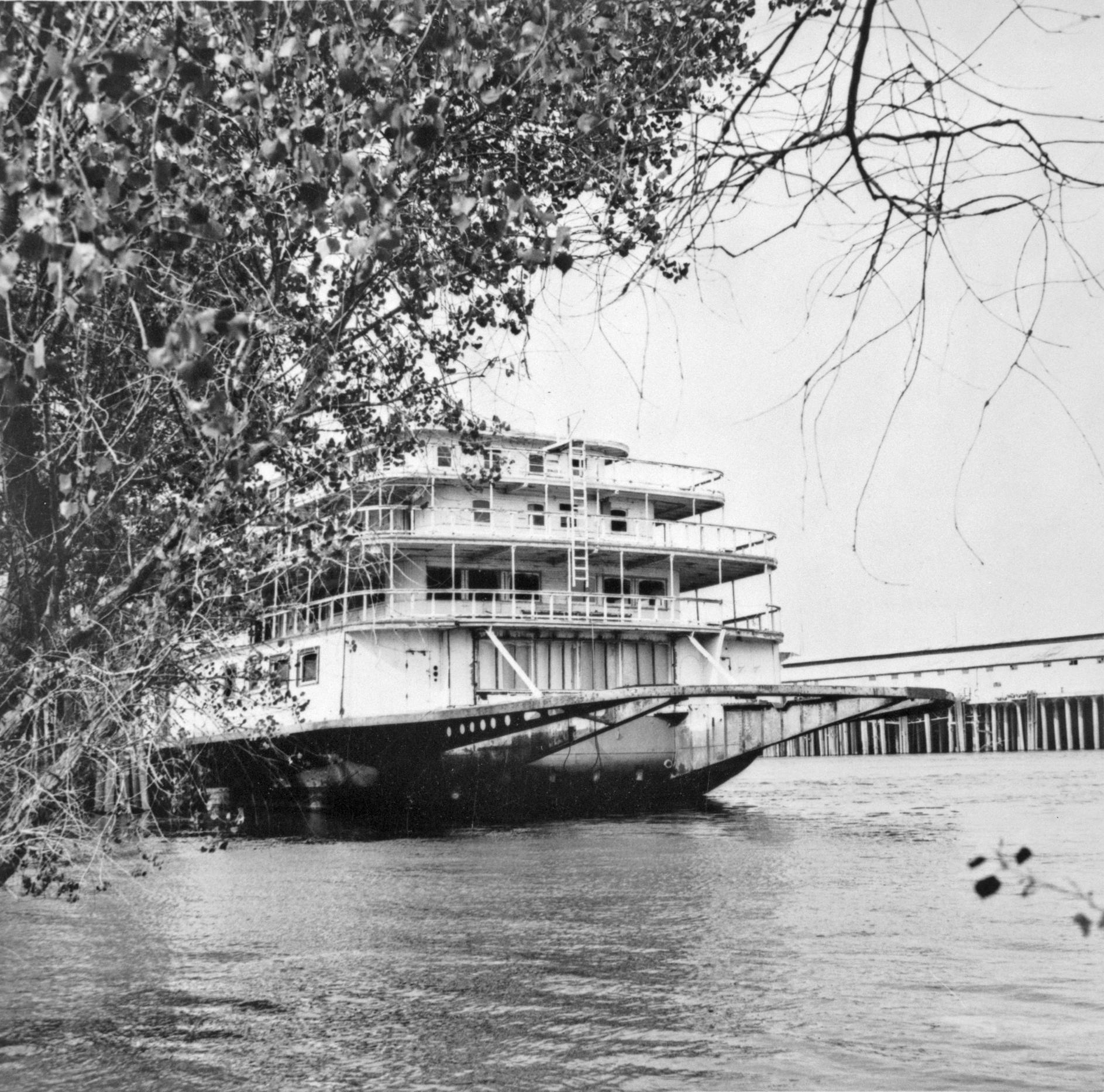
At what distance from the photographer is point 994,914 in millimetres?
12352

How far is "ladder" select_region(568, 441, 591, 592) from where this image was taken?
1080 inches

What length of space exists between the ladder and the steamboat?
89 mm

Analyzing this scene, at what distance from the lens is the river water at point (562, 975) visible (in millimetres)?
7223

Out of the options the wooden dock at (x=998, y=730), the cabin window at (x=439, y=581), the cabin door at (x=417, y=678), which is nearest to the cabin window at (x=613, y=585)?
the cabin window at (x=439, y=581)

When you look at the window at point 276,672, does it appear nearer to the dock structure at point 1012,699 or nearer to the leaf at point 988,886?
the leaf at point 988,886

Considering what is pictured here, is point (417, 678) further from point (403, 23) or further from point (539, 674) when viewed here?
point (403, 23)

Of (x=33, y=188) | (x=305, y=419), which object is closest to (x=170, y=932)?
(x=305, y=419)

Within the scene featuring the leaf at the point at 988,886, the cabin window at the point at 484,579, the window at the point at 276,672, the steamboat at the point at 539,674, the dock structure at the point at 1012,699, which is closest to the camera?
the leaf at the point at 988,886

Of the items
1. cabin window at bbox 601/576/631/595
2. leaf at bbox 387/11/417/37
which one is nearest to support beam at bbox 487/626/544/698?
cabin window at bbox 601/576/631/595

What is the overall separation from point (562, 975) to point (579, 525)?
68.1 feet

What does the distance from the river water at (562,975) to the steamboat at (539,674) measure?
5706 mm

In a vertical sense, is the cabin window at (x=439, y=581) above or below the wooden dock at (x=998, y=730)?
above

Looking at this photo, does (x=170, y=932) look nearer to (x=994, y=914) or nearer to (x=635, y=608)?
(x=994, y=914)

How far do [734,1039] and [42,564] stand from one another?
4960mm
